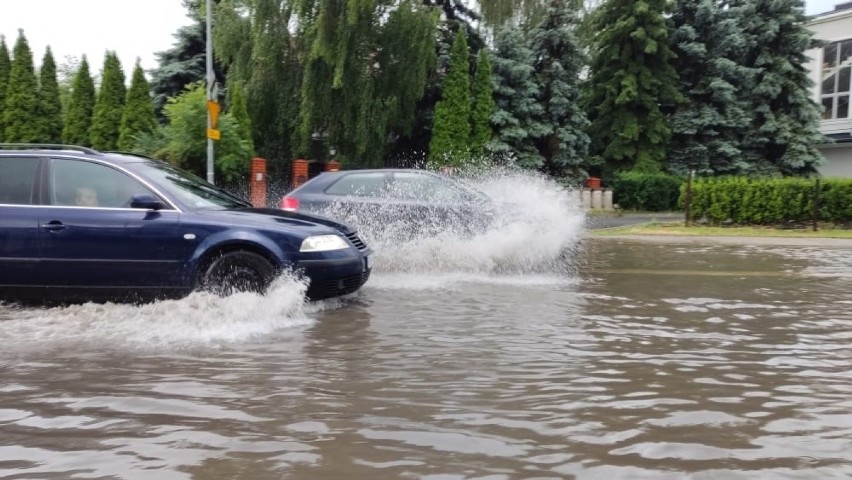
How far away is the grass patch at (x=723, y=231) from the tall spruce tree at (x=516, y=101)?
28.3ft

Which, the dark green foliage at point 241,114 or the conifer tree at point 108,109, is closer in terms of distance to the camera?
the dark green foliage at point 241,114

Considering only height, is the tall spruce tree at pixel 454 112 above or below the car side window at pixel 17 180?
above

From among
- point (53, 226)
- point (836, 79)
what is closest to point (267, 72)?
point (53, 226)

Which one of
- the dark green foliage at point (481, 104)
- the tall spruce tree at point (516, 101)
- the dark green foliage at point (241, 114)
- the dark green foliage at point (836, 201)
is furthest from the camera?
the tall spruce tree at point (516, 101)

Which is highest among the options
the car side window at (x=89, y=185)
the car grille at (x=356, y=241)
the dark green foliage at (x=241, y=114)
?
the dark green foliage at (x=241, y=114)

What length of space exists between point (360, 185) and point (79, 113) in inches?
715

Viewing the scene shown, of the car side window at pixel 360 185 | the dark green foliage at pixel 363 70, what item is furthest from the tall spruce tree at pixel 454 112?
the car side window at pixel 360 185

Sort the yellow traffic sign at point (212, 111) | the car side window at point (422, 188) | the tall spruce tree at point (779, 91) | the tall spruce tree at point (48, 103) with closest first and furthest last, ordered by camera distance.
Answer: the car side window at point (422, 188), the yellow traffic sign at point (212, 111), the tall spruce tree at point (48, 103), the tall spruce tree at point (779, 91)

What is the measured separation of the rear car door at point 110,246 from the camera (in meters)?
6.60

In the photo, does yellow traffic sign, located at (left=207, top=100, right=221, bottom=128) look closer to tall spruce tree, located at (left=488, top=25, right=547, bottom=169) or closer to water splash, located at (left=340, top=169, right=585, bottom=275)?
water splash, located at (left=340, top=169, right=585, bottom=275)

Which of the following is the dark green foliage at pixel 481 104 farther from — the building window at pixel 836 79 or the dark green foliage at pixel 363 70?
the building window at pixel 836 79

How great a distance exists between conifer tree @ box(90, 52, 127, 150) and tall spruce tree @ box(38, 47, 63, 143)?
80.3 inches

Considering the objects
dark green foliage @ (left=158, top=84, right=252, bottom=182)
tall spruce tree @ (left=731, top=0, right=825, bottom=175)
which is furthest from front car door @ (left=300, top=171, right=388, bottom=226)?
tall spruce tree @ (left=731, top=0, right=825, bottom=175)

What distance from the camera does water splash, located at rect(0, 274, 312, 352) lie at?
586 cm
